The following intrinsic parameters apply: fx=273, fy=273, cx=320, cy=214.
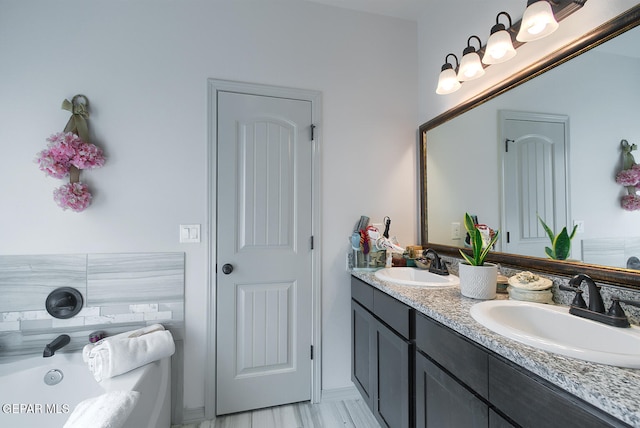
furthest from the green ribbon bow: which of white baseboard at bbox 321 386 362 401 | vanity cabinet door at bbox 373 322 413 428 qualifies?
white baseboard at bbox 321 386 362 401

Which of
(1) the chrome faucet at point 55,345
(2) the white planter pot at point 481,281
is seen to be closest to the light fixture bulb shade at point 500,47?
(2) the white planter pot at point 481,281

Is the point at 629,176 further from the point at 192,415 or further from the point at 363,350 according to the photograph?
the point at 192,415

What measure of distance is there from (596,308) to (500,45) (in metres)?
1.16

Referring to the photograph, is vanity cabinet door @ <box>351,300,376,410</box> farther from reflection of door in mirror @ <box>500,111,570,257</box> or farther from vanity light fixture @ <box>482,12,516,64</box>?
vanity light fixture @ <box>482,12,516,64</box>

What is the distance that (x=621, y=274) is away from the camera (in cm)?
96

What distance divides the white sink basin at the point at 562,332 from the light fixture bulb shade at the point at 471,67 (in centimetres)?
117

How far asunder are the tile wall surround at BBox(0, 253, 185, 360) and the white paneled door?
0.32m

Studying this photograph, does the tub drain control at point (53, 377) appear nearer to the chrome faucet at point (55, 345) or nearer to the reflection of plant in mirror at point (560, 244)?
the chrome faucet at point (55, 345)

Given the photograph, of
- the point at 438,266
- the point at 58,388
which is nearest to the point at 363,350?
the point at 438,266

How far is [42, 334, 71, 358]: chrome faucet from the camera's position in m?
1.43

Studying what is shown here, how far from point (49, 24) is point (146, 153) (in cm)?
88

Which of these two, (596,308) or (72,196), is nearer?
(596,308)

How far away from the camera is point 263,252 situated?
72.1 inches

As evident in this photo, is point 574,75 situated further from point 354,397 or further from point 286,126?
point 354,397
